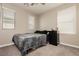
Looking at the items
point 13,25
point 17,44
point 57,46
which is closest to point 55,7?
point 57,46

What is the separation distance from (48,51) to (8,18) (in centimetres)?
94

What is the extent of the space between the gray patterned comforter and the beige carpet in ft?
0.27

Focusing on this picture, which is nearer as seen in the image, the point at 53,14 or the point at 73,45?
the point at 73,45

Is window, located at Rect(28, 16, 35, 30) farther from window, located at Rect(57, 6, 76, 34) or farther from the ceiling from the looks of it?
window, located at Rect(57, 6, 76, 34)

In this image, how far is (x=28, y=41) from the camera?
1.54 metres

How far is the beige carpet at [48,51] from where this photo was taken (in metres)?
1.51

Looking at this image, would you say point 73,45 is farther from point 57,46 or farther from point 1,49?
point 1,49

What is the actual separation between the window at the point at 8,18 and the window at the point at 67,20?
2.82 ft

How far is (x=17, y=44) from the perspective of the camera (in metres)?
1.53

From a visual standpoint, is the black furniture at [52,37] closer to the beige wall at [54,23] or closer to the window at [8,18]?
the beige wall at [54,23]

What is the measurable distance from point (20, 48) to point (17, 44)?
0.09 m

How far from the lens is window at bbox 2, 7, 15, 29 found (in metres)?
1.49

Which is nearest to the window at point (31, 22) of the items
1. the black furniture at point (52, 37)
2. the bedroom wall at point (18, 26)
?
the bedroom wall at point (18, 26)

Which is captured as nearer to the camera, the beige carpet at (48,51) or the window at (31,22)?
the beige carpet at (48,51)
